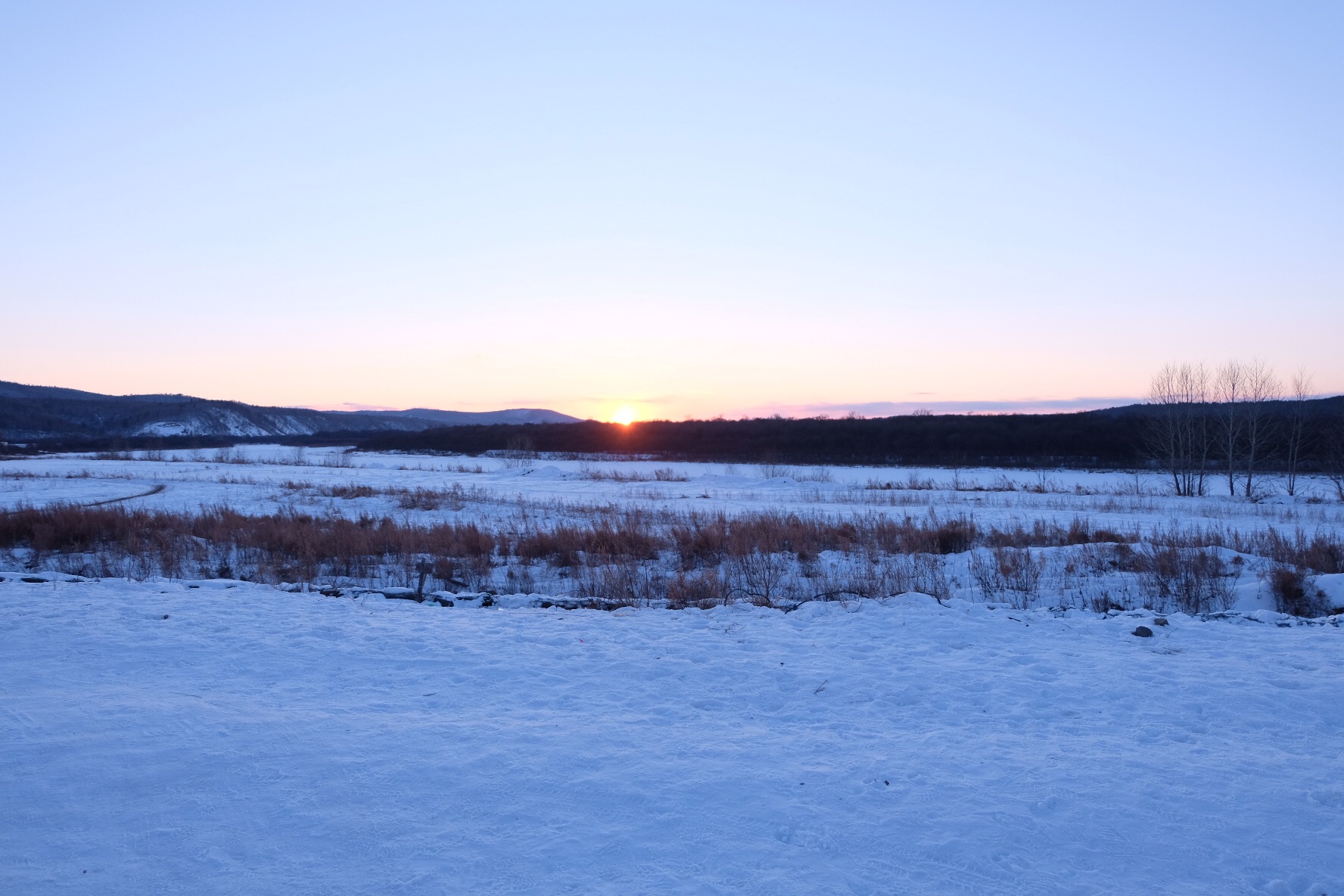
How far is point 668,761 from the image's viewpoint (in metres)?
4.45

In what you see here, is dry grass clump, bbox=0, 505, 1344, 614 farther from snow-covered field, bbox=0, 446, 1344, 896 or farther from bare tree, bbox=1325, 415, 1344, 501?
bare tree, bbox=1325, 415, 1344, 501

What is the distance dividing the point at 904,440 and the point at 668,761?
63.8 m

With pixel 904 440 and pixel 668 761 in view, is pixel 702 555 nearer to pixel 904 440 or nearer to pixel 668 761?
pixel 668 761

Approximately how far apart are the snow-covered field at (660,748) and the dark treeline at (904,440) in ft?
123

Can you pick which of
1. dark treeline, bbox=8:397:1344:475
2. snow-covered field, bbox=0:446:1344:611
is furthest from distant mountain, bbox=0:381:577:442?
snow-covered field, bbox=0:446:1344:611

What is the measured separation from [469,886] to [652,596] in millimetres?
7052

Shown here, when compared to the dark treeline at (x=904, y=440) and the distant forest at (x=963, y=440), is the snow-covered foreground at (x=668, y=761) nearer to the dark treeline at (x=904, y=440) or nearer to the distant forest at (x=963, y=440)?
the distant forest at (x=963, y=440)

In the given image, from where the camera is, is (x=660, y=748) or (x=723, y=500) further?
(x=723, y=500)

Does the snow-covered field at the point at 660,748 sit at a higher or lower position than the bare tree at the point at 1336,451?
lower

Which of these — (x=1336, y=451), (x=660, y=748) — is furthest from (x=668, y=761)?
(x=1336, y=451)

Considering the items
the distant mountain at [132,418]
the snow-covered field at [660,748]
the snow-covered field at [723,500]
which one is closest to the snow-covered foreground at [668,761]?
the snow-covered field at [660,748]

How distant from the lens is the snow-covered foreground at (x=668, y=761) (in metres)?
3.42

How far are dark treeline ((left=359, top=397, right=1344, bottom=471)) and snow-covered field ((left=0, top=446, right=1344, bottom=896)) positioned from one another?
123 ft

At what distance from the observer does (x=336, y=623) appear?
771cm
